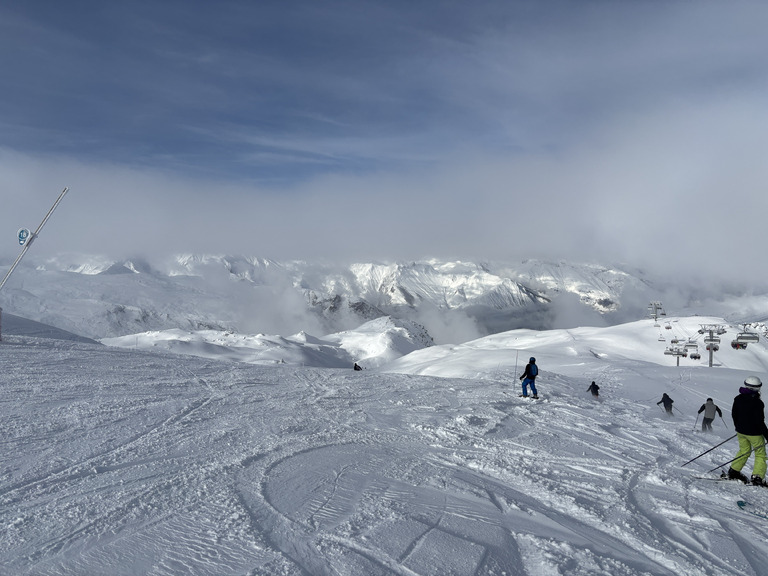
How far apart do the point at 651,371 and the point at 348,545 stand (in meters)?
33.6

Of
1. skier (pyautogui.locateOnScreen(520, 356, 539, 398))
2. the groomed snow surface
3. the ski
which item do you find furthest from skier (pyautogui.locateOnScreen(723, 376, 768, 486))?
skier (pyautogui.locateOnScreen(520, 356, 539, 398))

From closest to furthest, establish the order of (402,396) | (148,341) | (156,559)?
1. (156,559)
2. (402,396)
3. (148,341)

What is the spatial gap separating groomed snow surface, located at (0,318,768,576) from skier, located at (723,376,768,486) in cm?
40

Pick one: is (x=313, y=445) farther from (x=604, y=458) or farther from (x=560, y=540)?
(x=604, y=458)

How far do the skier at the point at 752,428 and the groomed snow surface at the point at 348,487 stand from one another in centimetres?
40

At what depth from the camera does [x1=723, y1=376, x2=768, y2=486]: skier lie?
8688 mm

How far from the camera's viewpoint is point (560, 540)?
19.8 ft

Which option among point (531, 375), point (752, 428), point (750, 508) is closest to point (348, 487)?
point (750, 508)

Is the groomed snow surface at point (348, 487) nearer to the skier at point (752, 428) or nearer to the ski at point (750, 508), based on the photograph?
the ski at point (750, 508)

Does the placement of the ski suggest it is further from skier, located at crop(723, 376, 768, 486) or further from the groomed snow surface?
skier, located at crop(723, 376, 768, 486)

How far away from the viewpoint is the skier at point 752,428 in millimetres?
8688

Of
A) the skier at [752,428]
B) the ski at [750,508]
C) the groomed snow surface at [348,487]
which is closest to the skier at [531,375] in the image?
the groomed snow surface at [348,487]

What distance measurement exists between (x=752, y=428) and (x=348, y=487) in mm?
7259

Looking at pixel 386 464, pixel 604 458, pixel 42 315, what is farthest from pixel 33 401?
pixel 42 315
